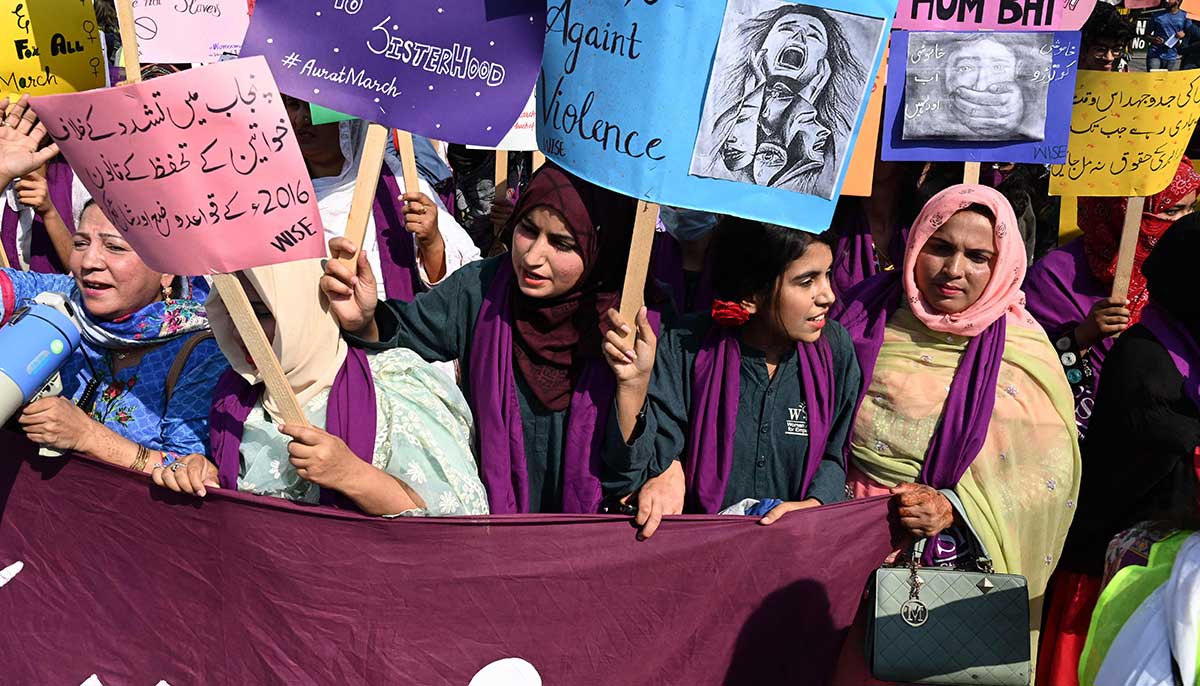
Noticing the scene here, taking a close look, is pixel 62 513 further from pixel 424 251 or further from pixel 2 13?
pixel 2 13

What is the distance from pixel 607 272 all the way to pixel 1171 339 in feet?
5.21

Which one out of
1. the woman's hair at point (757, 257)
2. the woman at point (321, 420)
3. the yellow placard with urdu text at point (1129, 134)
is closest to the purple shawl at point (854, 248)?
the yellow placard with urdu text at point (1129, 134)

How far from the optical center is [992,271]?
3.80 m

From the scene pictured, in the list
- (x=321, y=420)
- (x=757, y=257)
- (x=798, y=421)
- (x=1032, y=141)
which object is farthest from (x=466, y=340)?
(x=1032, y=141)

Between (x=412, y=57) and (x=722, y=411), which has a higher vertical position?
(x=412, y=57)

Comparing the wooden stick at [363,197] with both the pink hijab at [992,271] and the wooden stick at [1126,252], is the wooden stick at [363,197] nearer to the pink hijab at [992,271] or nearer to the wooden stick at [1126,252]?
the pink hijab at [992,271]

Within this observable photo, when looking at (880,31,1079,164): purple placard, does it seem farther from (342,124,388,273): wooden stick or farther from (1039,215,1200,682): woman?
(342,124,388,273): wooden stick

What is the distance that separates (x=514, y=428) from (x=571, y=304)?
14.8 inches

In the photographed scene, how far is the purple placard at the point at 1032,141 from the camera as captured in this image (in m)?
4.42

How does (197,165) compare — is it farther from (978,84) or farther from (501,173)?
(501,173)

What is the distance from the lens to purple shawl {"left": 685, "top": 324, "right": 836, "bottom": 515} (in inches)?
138

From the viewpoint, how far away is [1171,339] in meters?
3.62

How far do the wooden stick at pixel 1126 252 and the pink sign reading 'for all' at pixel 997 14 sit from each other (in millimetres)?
677

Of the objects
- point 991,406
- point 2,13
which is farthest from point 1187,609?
point 2,13
